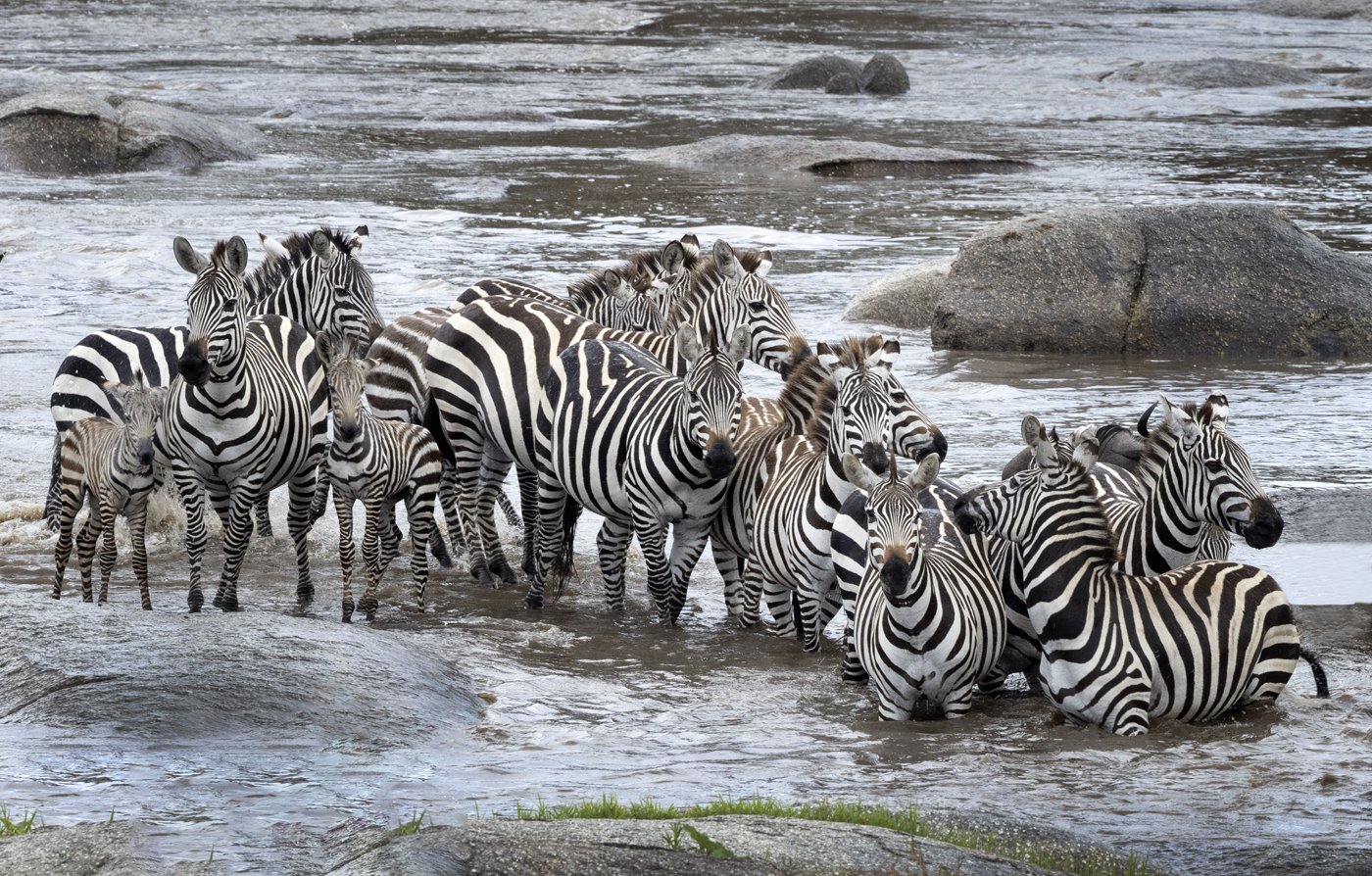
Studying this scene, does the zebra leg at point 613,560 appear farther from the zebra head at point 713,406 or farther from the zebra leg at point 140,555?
the zebra leg at point 140,555

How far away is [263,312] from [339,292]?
619 mm

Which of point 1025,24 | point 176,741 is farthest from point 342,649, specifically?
point 1025,24

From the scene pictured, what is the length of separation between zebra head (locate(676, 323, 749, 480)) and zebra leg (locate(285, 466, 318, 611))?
230 cm

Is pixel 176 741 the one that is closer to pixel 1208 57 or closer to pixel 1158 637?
pixel 1158 637

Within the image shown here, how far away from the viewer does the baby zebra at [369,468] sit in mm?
9906

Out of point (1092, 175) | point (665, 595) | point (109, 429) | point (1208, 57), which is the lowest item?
point (665, 595)

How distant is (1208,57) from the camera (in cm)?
4334

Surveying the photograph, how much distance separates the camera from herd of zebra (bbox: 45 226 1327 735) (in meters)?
8.16

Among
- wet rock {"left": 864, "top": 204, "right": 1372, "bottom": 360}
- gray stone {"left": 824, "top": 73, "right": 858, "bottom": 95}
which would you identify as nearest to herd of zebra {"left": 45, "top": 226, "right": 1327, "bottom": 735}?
wet rock {"left": 864, "top": 204, "right": 1372, "bottom": 360}

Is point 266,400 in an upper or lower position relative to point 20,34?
lower

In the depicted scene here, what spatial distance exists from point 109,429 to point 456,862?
17.2 feet

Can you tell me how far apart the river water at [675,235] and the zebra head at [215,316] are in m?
1.33

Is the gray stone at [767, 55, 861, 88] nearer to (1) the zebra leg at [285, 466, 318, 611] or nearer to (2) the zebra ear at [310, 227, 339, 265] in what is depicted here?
(2) the zebra ear at [310, 227, 339, 265]

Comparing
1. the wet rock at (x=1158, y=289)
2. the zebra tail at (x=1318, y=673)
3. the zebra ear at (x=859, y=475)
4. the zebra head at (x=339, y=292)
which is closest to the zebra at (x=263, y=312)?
the zebra head at (x=339, y=292)
